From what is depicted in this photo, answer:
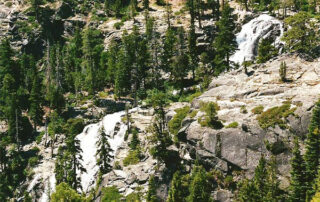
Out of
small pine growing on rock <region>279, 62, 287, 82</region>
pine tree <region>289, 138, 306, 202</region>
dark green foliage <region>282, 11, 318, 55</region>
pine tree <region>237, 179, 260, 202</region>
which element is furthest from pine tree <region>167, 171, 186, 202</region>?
dark green foliage <region>282, 11, 318, 55</region>

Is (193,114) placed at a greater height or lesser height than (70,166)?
greater

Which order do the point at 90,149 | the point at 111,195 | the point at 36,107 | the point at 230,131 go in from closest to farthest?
the point at 230,131, the point at 111,195, the point at 90,149, the point at 36,107

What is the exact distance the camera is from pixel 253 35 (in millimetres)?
96250

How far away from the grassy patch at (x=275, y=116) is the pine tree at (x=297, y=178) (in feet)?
21.4

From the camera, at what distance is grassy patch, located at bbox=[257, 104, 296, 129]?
50.6 meters

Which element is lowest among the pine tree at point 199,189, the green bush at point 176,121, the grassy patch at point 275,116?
the pine tree at point 199,189

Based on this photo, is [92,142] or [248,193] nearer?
[248,193]

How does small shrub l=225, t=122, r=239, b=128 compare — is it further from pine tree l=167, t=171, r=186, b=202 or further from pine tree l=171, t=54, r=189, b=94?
pine tree l=171, t=54, r=189, b=94

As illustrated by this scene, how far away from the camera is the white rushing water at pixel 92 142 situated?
6800cm

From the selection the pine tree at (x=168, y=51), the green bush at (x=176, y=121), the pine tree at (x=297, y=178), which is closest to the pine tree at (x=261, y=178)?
the pine tree at (x=297, y=178)

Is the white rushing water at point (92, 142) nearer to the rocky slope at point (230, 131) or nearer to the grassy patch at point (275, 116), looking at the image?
the rocky slope at point (230, 131)

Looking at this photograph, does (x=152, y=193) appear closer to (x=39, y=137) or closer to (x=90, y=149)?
(x=90, y=149)

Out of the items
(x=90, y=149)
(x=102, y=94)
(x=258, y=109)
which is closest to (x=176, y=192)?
(x=258, y=109)

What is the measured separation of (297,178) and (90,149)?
155ft
